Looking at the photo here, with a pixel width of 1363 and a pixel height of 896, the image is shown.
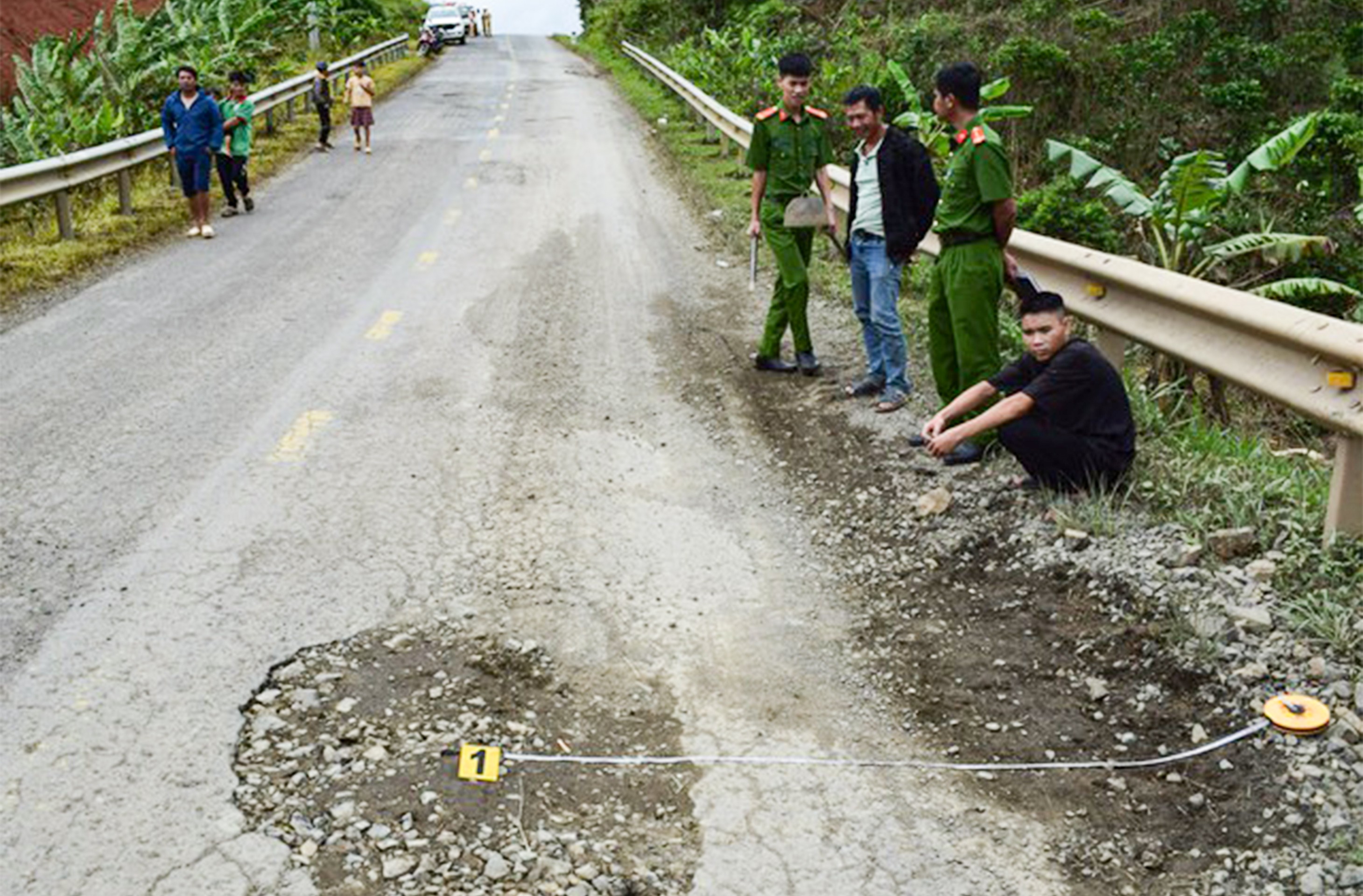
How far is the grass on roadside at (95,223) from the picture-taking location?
11.5m

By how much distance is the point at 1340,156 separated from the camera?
13.5 meters

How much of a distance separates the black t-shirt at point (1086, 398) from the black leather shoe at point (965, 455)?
87 centimetres

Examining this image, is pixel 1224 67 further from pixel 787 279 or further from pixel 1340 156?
pixel 787 279

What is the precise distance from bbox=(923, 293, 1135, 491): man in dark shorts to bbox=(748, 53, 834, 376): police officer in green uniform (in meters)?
2.66

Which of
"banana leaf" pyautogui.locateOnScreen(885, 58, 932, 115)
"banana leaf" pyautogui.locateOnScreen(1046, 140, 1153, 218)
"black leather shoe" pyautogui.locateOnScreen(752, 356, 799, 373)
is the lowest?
"black leather shoe" pyautogui.locateOnScreen(752, 356, 799, 373)

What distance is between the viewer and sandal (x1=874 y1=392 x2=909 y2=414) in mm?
7559

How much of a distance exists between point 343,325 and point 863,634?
5771 millimetres

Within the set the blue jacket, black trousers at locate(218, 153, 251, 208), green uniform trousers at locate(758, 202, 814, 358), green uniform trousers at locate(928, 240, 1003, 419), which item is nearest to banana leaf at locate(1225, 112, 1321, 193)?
green uniform trousers at locate(928, 240, 1003, 419)

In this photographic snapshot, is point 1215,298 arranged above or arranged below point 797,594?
above

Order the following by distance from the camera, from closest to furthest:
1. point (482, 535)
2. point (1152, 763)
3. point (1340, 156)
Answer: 1. point (1152, 763)
2. point (482, 535)
3. point (1340, 156)

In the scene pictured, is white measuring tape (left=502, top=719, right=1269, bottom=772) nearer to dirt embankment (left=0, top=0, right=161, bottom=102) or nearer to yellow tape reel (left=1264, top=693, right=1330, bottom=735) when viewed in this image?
yellow tape reel (left=1264, top=693, right=1330, bottom=735)

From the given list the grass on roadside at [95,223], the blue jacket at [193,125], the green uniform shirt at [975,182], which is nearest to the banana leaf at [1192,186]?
the green uniform shirt at [975,182]

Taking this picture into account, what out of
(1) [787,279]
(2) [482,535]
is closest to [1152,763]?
(2) [482,535]

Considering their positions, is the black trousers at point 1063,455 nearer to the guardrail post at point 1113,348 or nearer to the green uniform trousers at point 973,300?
the green uniform trousers at point 973,300
